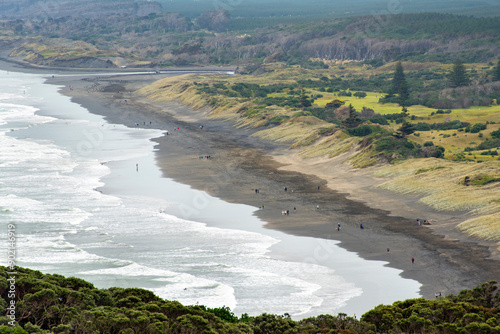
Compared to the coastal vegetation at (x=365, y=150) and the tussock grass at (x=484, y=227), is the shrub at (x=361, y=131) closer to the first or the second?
the coastal vegetation at (x=365, y=150)

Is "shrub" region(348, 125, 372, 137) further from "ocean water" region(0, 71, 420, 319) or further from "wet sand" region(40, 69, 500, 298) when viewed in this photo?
"ocean water" region(0, 71, 420, 319)

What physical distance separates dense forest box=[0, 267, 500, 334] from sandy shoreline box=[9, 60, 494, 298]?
7.72 m

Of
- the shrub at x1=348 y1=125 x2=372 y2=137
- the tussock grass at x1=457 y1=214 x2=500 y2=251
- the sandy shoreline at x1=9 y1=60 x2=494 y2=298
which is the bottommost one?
the sandy shoreline at x1=9 y1=60 x2=494 y2=298

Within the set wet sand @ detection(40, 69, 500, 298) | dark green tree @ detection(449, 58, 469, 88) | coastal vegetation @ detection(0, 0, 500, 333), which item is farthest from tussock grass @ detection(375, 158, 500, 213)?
dark green tree @ detection(449, 58, 469, 88)

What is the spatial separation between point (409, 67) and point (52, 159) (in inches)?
5195

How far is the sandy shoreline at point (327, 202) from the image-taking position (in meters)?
39.0

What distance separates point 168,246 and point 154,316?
1752cm

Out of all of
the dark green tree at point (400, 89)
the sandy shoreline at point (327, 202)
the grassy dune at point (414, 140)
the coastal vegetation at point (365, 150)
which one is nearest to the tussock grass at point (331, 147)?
the grassy dune at point (414, 140)

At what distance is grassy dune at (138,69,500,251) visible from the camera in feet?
163

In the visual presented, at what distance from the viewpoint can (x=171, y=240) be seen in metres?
44.6

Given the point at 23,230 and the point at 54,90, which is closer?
the point at 23,230

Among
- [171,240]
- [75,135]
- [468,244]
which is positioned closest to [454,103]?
[75,135]

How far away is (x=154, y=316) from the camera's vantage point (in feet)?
84.8

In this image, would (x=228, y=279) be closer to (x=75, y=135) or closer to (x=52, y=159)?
(x=52, y=159)
